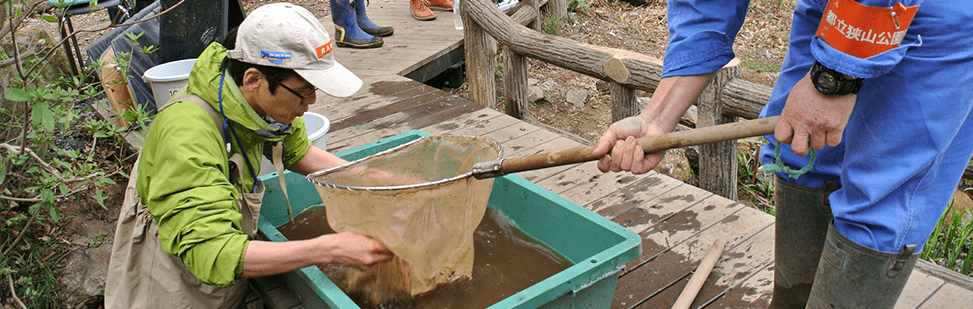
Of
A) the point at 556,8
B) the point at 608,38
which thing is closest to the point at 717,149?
the point at 556,8

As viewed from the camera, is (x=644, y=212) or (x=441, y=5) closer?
(x=644, y=212)

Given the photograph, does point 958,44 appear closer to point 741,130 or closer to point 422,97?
point 741,130

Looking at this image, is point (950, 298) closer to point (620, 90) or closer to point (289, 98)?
point (620, 90)

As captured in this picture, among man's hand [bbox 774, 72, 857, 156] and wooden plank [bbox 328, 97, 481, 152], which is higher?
man's hand [bbox 774, 72, 857, 156]

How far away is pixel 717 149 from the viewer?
3.57 metres

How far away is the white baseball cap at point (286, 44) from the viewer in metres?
1.80

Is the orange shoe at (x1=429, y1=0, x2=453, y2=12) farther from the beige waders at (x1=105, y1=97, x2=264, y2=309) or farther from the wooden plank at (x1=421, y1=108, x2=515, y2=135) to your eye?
the beige waders at (x1=105, y1=97, x2=264, y2=309)

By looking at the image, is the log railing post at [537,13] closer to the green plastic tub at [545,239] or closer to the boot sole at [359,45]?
the boot sole at [359,45]

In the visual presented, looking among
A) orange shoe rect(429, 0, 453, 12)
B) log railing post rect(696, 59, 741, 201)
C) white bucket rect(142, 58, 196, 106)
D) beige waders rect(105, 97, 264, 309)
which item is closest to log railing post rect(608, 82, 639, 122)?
log railing post rect(696, 59, 741, 201)

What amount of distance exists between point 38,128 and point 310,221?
1070mm

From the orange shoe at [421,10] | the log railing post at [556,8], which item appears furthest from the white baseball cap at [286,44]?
the log railing post at [556,8]

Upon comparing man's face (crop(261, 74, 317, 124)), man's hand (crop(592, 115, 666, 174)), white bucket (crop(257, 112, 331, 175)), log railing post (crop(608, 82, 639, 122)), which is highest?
man's face (crop(261, 74, 317, 124))

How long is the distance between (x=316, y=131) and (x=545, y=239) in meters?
1.40

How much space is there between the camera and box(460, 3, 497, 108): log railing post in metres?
5.07
